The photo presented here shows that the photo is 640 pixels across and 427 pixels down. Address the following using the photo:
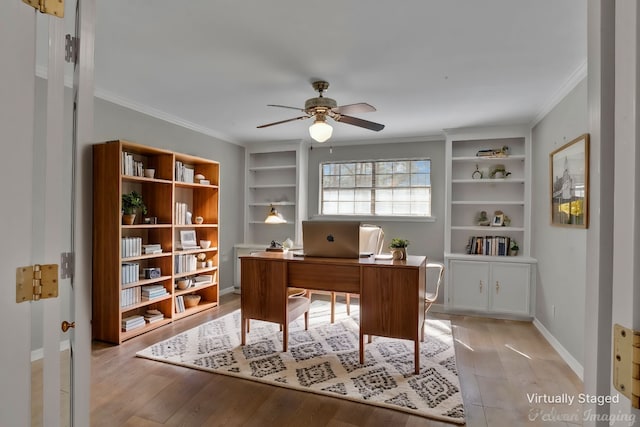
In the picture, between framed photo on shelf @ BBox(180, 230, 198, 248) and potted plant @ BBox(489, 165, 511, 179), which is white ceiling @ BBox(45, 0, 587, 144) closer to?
potted plant @ BBox(489, 165, 511, 179)

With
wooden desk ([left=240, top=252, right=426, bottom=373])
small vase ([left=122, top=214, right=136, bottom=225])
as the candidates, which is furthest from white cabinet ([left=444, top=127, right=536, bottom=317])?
small vase ([left=122, top=214, right=136, bottom=225])

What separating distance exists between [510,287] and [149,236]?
4.46m

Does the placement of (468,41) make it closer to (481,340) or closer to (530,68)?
(530,68)

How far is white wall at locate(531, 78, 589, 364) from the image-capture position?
2768 millimetres

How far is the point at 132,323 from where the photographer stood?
3500 millimetres

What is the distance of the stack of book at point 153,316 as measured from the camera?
149 inches

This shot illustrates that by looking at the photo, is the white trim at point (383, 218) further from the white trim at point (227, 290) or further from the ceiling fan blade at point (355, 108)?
the ceiling fan blade at point (355, 108)

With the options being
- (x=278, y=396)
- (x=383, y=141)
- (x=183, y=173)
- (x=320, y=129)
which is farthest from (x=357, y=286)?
(x=383, y=141)

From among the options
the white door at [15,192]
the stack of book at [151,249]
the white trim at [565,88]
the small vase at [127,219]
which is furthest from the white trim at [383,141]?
the white door at [15,192]

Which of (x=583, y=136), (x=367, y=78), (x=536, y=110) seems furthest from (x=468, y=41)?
(x=536, y=110)

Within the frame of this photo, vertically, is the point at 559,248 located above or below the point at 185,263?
above

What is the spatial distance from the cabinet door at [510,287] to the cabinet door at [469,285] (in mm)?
91

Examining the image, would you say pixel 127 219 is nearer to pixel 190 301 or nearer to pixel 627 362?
pixel 190 301

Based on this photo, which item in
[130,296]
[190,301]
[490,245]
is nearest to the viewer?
[130,296]
